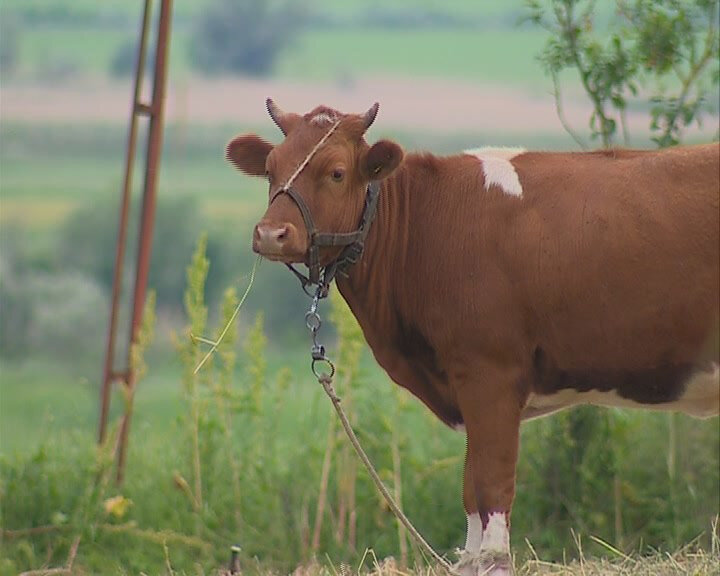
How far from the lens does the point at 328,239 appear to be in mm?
5555

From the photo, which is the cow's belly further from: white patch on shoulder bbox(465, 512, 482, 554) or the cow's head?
the cow's head

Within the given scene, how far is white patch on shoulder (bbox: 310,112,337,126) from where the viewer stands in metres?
5.62

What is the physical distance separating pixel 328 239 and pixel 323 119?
47cm

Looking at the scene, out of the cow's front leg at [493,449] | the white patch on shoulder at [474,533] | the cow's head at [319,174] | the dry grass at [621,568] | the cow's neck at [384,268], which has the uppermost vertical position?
the cow's head at [319,174]

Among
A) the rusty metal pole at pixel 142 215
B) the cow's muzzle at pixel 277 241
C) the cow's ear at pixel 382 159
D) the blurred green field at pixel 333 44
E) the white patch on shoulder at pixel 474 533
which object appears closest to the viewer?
the cow's muzzle at pixel 277 241

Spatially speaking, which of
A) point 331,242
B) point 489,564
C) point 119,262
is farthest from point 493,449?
point 119,262

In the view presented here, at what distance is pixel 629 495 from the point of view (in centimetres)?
822

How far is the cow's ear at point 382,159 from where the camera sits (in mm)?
5586

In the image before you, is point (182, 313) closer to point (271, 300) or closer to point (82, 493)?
point (271, 300)

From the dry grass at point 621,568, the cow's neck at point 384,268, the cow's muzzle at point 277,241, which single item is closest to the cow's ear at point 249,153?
the cow's neck at point 384,268

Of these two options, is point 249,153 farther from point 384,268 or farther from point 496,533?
point 496,533

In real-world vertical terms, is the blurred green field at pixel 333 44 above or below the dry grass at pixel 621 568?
above

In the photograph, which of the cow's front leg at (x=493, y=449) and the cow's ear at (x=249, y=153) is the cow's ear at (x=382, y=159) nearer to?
the cow's ear at (x=249, y=153)

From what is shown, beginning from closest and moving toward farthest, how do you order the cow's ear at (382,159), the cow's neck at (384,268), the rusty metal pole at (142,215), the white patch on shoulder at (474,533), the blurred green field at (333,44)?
the cow's ear at (382,159) → the white patch on shoulder at (474,533) → the cow's neck at (384,268) → the rusty metal pole at (142,215) → the blurred green field at (333,44)
